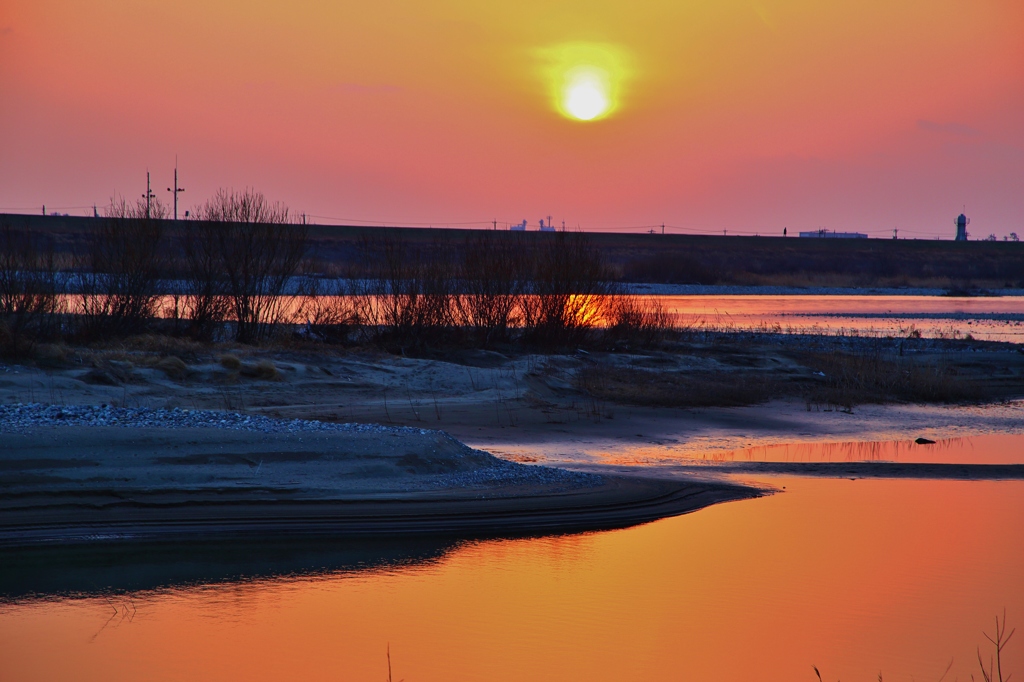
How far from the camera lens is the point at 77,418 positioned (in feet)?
39.6

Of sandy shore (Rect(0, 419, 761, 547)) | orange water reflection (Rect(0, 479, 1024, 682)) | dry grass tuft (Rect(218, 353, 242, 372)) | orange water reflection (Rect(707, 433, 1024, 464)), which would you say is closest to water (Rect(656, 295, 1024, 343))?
orange water reflection (Rect(707, 433, 1024, 464))

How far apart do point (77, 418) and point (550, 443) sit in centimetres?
674

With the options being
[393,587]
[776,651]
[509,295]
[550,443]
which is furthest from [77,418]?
[509,295]

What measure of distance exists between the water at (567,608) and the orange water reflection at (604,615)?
0.07 feet

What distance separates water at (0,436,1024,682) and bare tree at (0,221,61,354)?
11938mm

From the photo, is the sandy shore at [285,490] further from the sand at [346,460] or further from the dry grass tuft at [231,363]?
the dry grass tuft at [231,363]

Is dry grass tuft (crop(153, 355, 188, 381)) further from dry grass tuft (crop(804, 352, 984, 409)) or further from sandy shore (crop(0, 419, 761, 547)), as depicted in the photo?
dry grass tuft (crop(804, 352, 984, 409))

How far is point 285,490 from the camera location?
1091 cm

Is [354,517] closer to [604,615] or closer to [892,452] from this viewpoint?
[604,615]

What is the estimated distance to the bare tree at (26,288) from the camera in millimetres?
19578

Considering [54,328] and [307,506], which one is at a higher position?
[54,328]

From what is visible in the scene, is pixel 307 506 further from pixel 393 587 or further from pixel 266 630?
pixel 266 630

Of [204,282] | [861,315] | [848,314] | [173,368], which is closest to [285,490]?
[173,368]

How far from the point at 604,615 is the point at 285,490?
4.07 m
